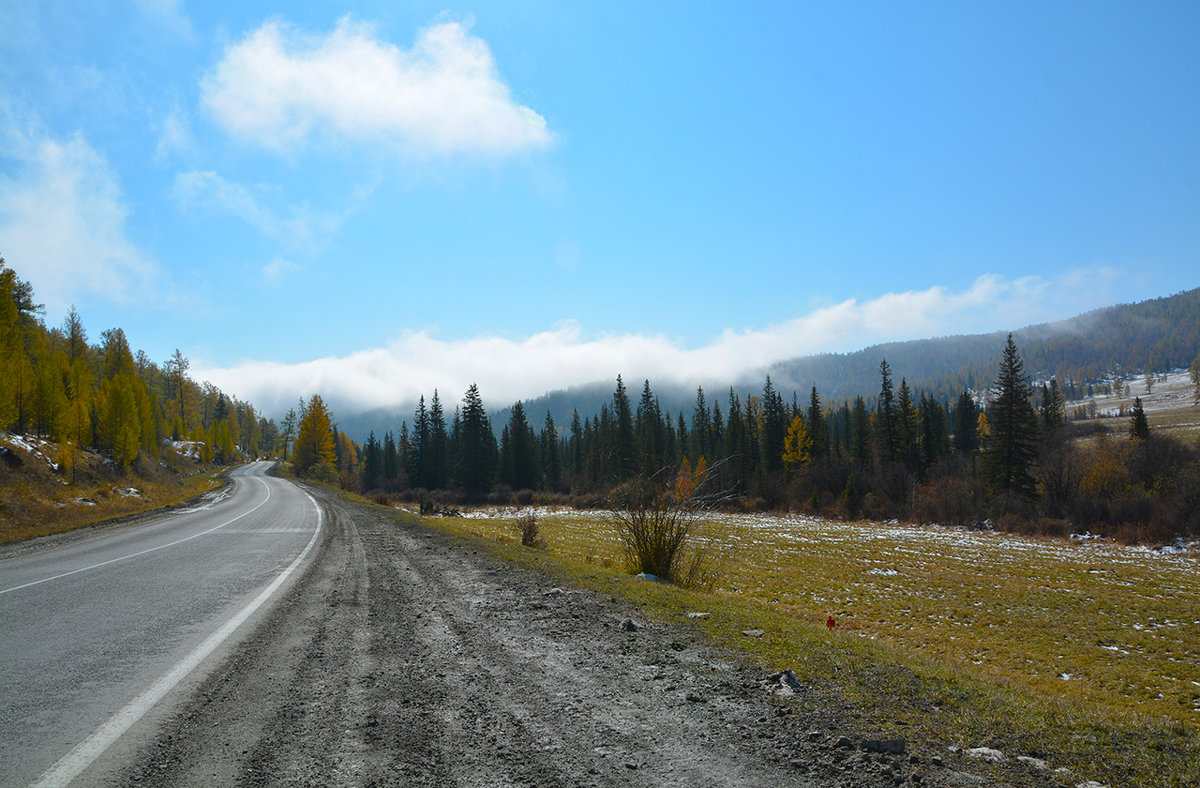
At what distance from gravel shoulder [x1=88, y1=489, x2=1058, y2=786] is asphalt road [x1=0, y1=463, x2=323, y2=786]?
1.04 feet

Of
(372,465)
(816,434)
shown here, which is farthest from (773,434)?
(372,465)

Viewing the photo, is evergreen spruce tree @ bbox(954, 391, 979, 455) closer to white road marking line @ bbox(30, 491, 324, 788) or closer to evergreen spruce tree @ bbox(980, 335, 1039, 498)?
evergreen spruce tree @ bbox(980, 335, 1039, 498)

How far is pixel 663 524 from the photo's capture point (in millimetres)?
10766

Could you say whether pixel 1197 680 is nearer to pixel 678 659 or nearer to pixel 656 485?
pixel 656 485

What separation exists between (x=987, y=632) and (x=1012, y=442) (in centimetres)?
4516

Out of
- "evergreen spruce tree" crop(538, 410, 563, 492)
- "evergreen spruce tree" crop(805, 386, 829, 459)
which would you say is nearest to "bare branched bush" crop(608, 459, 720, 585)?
"evergreen spruce tree" crop(538, 410, 563, 492)

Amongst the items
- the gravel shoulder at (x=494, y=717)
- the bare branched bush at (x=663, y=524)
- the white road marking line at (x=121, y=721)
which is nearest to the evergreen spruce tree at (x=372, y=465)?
the bare branched bush at (x=663, y=524)

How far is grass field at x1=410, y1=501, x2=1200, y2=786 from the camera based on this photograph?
3.75 metres

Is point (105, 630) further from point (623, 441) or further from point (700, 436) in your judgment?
point (700, 436)

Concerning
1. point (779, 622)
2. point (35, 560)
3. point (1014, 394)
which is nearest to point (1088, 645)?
point (779, 622)

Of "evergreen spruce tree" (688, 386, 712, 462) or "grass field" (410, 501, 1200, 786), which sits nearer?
"grass field" (410, 501, 1200, 786)

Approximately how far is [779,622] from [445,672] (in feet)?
15.1

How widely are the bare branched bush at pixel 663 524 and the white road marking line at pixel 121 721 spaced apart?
6821 millimetres

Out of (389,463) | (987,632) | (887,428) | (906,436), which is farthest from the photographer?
(389,463)
